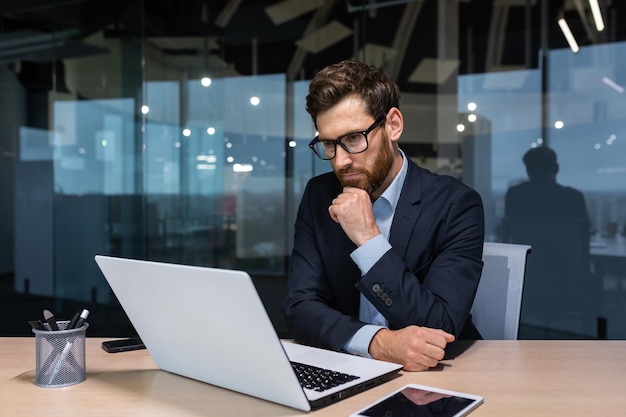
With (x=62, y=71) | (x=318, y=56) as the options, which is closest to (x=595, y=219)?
(x=318, y=56)

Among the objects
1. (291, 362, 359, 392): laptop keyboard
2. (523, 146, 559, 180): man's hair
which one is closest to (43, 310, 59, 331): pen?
(291, 362, 359, 392): laptop keyboard

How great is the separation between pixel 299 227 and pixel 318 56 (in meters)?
3.00

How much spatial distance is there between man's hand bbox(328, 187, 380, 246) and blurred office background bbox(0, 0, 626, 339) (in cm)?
288

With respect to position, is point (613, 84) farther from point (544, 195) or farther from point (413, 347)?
point (413, 347)

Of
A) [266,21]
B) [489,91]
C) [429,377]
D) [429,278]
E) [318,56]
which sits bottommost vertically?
[429,377]

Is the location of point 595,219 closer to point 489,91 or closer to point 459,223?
point 489,91

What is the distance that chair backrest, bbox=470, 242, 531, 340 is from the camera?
5.99ft

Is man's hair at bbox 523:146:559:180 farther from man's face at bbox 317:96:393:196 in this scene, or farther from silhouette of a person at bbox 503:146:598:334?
man's face at bbox 317:96:393:196

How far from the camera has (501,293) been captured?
1.85 meters

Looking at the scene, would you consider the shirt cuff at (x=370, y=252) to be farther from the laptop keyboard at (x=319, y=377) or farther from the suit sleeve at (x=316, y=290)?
the laptop keyboard at (x=319, y=377)

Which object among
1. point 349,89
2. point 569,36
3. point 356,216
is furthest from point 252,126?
point 356,216

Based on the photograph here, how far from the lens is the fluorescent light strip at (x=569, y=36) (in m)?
4.14

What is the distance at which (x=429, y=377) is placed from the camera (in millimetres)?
1250

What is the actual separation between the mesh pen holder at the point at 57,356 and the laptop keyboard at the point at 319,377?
0.47 meters
